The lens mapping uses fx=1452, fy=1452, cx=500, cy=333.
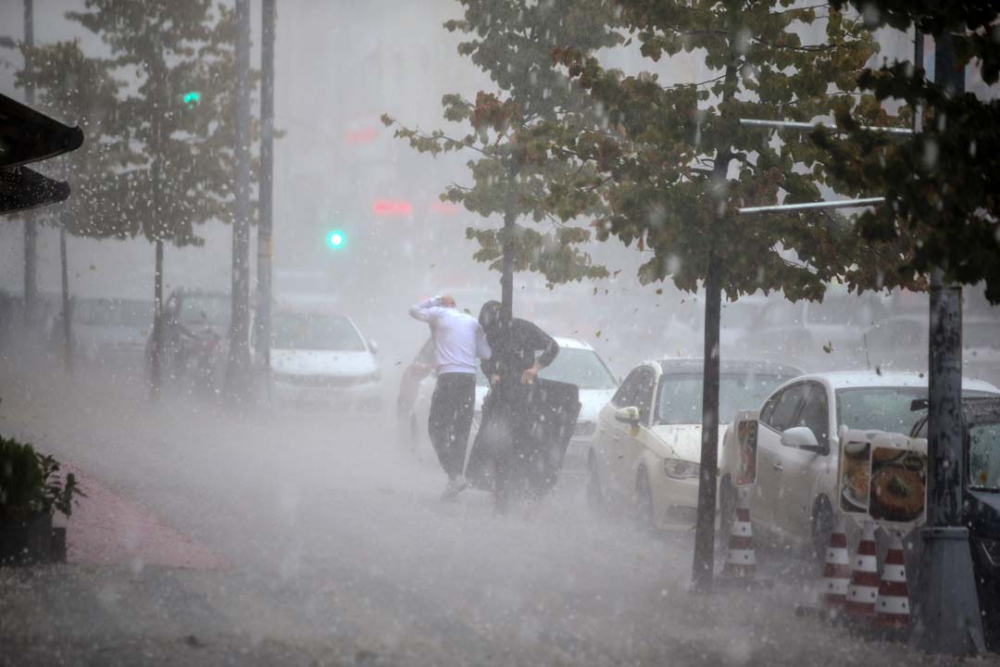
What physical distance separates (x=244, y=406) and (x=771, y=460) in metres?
12.5

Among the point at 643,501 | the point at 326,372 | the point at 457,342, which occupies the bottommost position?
the point at 643,501

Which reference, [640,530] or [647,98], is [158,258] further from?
[647,98]

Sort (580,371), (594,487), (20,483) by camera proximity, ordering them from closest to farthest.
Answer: (20,483) < (594,487) < (580,371)

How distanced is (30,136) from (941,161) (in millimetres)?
Answer: 4626

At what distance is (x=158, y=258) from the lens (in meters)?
24.2

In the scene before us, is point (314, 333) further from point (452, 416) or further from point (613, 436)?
point (613, 436)

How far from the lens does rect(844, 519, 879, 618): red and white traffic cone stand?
8219 millimetres

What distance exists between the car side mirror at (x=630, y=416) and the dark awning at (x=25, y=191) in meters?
5.13

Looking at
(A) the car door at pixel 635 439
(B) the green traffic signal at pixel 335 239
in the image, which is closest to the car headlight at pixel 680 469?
(A) the car door at pixel 635 439

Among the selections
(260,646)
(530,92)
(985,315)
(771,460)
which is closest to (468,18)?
(530,92)

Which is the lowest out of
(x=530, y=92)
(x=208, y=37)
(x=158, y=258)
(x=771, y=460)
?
(x=771, y=460)

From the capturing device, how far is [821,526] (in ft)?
31.1

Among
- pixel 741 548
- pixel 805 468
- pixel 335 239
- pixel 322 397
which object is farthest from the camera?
pixel 335 239

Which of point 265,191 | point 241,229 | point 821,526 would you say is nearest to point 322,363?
point 241,229
